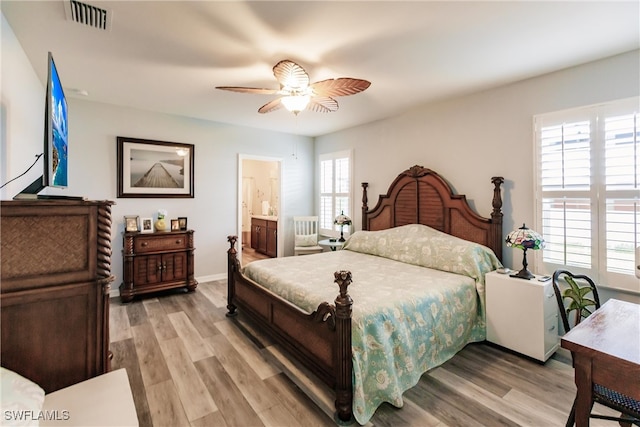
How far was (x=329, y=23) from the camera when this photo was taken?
2100mm

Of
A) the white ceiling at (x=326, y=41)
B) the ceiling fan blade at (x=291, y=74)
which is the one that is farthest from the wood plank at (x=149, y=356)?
the white ceiling at (x=326, y=41)

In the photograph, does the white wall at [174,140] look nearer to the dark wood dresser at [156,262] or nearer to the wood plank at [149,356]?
the dark wood dresser at [156,262]

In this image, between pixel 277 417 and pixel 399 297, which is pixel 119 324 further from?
pixel 399 297

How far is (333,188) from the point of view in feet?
18.3

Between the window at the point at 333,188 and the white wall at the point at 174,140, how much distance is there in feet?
1.40

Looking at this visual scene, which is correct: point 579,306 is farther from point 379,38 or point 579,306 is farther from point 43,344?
point 43,344

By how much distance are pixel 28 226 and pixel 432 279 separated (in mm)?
2820

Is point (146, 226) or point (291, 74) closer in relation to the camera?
point (291, 74)

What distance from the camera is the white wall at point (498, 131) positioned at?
262 centimetres

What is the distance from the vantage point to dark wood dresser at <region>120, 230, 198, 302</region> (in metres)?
3.93

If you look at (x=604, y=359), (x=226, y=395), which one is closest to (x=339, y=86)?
(x=604, y=359)

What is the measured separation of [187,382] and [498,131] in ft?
12.7

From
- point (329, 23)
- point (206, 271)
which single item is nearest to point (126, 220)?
point (206, 271)

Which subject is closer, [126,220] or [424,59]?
[424,59]
